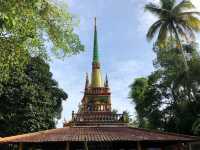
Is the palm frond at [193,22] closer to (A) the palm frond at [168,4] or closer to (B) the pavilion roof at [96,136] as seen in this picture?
(A) the palm frond at [168,4]

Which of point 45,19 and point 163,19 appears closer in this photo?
point 45,19

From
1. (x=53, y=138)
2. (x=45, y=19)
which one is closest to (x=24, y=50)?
(x=45, y=19)

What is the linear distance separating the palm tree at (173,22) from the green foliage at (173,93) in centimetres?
177

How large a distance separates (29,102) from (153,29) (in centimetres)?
1249

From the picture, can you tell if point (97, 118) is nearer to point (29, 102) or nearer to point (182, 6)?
point (29, 102)

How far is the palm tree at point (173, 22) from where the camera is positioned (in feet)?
103

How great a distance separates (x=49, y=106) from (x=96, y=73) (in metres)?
11.2

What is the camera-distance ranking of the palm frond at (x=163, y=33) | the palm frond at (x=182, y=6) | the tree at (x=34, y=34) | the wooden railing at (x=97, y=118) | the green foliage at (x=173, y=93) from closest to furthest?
1. the tree at (x=34, y=34)
2. the wooden railing at (x=97, y=118)
3. the green foliage at (x=173, y=93)
4. the palm frond at (x=182, y=6)
5. the palm frond at (x=163, y=33)

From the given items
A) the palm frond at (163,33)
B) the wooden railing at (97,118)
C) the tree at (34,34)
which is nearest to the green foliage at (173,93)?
the palm frond at (163,33)

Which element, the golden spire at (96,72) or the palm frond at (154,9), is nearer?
the palm frond at (154,9)

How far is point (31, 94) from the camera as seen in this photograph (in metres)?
31.0

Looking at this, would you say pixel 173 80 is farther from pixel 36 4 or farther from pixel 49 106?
pixel 36 4

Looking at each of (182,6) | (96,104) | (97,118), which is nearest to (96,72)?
(96,104)

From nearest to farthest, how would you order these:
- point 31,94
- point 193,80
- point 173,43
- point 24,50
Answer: point 24,50
point 193,80
point 31,94
point 173,43
